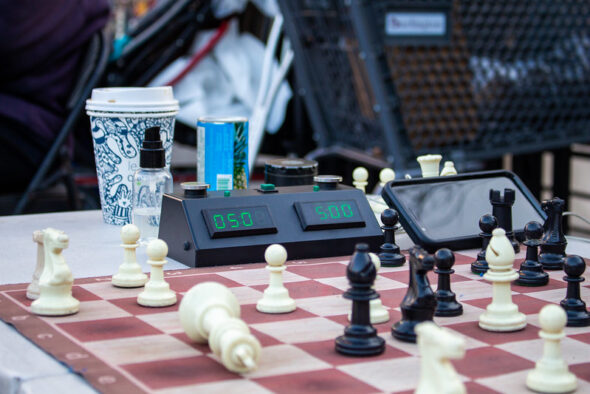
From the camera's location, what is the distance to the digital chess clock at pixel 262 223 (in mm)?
1528

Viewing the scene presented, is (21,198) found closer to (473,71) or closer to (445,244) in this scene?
(473,71)

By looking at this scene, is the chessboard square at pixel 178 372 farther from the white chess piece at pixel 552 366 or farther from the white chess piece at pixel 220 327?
the white chess piece at pixel 552 366

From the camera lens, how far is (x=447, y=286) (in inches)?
49.9

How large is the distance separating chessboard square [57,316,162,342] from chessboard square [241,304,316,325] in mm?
127

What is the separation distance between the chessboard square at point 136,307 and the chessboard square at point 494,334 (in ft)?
1.23

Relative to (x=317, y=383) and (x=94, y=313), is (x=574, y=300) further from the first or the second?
(x=94, y=313)

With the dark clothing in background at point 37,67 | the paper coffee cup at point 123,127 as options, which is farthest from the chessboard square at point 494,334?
the dark clothing in background at point 37,67

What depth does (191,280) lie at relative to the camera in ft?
4.71

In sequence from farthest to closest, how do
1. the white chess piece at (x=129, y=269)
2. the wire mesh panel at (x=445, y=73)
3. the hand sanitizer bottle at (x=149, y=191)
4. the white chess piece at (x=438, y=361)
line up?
the wire mesh panel at (x=445, y=73) → the hand sanitizer bottle at (x=149, y=191) → the white chess piece at (x=129, y=269) → the white chess piece at (x=438, y=361)

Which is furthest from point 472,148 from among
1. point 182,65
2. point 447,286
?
point 447,286

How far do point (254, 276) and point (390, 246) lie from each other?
25 centimetres

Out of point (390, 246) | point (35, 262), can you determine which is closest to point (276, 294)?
point (390, 246)

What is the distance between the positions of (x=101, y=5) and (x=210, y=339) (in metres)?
2.75

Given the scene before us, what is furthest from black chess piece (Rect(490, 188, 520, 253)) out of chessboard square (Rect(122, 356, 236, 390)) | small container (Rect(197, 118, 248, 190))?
chessboard square (Rect(122, 356, 236, 390))
